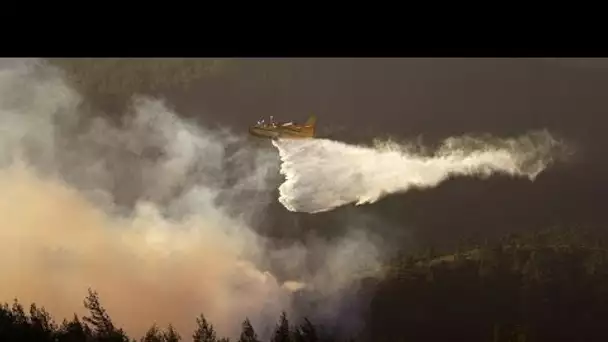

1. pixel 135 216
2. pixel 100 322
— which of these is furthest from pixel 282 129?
pixel 100 322

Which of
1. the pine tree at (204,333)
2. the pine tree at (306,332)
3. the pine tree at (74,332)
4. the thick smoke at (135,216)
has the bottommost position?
the pine tree at (306,332)

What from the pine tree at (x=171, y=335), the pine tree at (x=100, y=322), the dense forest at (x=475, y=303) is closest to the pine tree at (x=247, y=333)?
the dense forest at (x=475, y=303)

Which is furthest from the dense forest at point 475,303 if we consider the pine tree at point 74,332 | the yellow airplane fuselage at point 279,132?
the yellow airplane fuselage at point 279,132

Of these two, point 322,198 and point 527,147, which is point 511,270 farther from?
point 322,198

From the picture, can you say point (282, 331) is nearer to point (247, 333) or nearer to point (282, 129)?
point (247, 333)

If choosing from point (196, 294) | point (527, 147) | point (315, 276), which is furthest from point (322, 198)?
point (527, 147)

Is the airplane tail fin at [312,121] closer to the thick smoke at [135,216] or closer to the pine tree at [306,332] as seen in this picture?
the thick smoke at [135,216]

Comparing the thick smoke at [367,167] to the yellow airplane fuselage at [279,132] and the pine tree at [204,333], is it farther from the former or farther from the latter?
the pine tree at [204,333]

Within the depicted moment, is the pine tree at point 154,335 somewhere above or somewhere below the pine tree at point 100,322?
below
